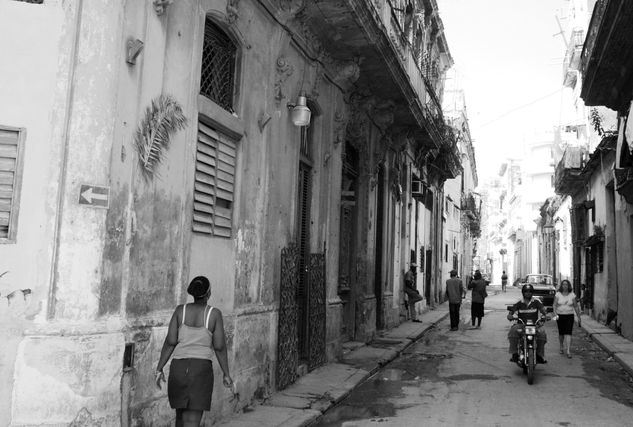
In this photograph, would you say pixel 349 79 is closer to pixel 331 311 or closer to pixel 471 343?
pixel 331 311

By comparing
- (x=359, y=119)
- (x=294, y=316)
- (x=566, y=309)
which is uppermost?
(x=359, y=119)

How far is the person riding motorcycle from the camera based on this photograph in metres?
10.7

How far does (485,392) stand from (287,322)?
3.12 m

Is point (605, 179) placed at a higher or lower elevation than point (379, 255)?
higher

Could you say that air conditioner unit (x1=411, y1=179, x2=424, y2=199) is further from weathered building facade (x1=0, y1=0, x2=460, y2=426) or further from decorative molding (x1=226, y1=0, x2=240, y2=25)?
decorative molding (x1=226, y1=0, x2=240, y2=25)

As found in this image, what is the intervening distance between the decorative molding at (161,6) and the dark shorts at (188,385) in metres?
3.14

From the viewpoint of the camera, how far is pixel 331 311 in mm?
11586

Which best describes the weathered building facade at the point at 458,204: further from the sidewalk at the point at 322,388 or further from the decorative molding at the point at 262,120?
the decorative molding at the point at 262,120

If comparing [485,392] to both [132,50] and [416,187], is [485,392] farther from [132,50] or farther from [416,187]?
[416,187]

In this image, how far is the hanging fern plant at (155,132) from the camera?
5652 mm

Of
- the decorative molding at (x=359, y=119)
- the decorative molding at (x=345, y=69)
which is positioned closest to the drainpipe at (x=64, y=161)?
the decorative molding at (x=345, y=69)

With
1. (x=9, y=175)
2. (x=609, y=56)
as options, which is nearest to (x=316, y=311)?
(x=9, y=175)

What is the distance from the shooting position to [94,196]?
16.7ft

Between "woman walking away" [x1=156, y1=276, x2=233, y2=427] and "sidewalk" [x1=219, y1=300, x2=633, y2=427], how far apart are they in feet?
6.95
